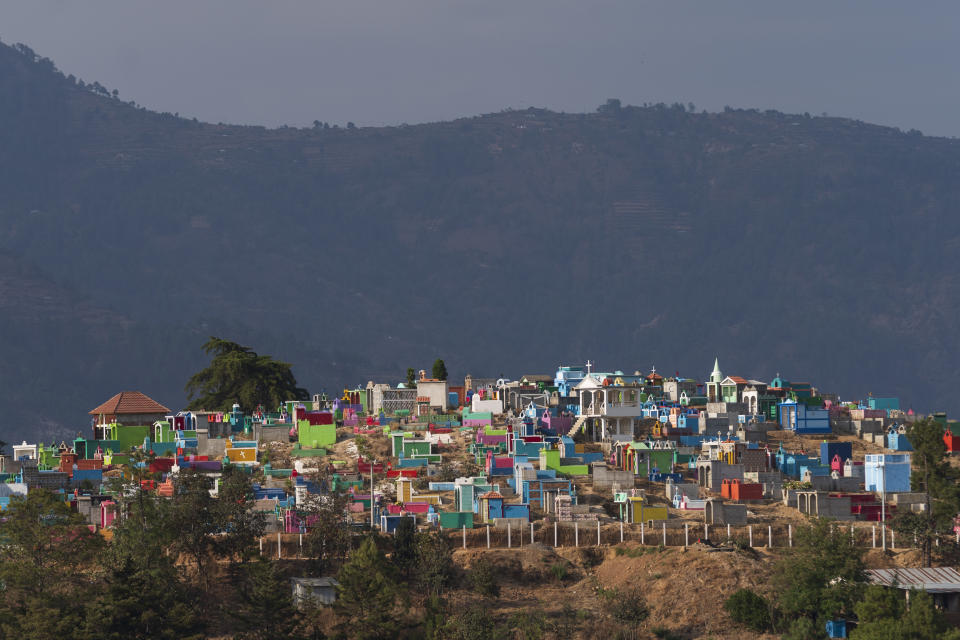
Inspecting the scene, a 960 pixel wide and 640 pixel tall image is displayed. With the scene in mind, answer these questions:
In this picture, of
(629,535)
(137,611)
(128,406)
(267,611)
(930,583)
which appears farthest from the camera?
(128,406)

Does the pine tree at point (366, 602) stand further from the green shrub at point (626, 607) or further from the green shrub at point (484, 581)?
the green shrub at point (626, 607)

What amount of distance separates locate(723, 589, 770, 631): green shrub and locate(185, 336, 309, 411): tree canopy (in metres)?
48.9

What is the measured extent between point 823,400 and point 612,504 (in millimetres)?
35019

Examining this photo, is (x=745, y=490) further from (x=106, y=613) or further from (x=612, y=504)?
(x=106, y=613)

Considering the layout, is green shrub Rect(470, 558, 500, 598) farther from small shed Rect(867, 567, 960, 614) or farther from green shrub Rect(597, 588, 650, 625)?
small shed Rect(867, 567, 960, 614)

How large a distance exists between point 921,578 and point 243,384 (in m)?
54.8

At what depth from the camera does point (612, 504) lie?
242 ft

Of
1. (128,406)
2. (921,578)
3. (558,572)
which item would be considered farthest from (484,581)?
(128,406)

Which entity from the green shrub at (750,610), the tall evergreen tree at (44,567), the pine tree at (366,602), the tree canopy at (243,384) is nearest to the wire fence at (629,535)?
the green shrub at (750,610)

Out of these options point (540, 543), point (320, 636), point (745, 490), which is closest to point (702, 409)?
point (745, 490)

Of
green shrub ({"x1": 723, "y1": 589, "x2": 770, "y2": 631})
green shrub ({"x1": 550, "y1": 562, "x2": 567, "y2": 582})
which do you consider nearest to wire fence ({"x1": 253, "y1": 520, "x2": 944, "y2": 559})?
green shrub ({"x1": 550, "y1": 562, "x2": 567, "y2": 582})

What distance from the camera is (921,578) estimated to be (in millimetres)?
63750

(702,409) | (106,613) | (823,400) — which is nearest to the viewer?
(106,613)

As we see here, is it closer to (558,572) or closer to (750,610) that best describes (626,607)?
(750,610)
